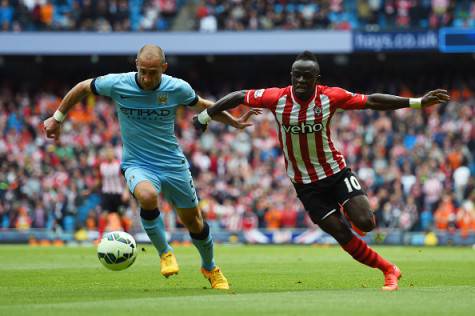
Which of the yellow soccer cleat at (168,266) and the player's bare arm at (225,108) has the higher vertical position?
the player's bare arm at (225,108)

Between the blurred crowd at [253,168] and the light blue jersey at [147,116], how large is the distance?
14616 mm

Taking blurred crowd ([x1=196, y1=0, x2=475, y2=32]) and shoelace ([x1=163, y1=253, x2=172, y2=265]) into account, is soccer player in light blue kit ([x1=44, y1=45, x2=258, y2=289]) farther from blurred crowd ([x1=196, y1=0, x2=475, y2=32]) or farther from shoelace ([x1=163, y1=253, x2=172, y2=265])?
blurred crowd ([x1=196, y1=0, x2=475, y2=32])

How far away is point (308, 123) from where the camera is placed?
36.4 ft

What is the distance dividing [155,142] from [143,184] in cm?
57

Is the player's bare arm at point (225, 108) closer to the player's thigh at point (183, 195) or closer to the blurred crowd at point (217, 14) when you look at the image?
the player's thigh at point (183, 195)

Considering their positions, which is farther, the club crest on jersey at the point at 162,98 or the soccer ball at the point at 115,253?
the soccer ball at the point at 115,253

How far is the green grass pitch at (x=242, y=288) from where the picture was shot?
29.4 feet

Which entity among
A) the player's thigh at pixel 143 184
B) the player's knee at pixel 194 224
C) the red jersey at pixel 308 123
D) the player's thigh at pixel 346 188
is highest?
the red jersey at pixel 308 123

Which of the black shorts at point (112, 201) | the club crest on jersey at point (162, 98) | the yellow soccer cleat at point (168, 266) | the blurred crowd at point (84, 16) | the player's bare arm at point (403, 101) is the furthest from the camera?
the blurred crowd at point (84, 16)

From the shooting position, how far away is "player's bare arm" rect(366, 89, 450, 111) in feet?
34.9

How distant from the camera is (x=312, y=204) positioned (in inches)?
448

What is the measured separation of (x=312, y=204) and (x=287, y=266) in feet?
16.4

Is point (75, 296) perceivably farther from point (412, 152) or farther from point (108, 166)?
point (412, 152)

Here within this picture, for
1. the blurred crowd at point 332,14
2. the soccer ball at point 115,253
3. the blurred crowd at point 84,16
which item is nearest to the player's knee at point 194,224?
the soccer ball at point 115,253
